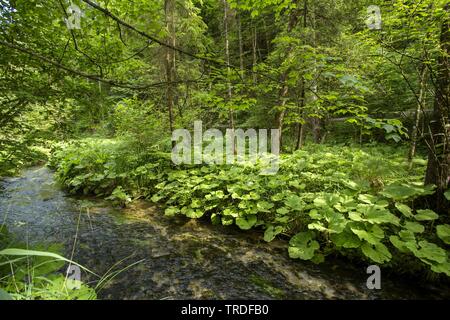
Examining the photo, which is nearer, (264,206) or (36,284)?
(36,284)

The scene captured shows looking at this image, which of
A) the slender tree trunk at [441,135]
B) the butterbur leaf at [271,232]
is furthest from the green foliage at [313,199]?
the slender tree trunk at [441,135]

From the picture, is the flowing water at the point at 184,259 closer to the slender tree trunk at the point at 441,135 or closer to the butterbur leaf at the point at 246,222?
the butterbur leaf at the point at 246,222

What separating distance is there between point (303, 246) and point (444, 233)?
5.45 ft

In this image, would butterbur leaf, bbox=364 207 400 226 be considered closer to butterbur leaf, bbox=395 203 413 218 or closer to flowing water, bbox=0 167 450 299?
butterbur leaf, bbox=395 203 413 218

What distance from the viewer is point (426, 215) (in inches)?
127

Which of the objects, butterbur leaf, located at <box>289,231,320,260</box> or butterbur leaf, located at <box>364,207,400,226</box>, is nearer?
butterbur leaf, located at <box>364,207,400,226</box>

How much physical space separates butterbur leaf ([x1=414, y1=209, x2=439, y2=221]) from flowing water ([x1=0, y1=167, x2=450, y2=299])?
2.61 feet

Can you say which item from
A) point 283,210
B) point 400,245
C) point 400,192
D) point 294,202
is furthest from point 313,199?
point 400,245

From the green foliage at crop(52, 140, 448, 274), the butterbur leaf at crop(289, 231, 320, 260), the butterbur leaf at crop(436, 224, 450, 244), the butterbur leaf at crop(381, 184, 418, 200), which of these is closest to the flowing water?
the butterbur leaf at crop(289, 231, 320, 260)

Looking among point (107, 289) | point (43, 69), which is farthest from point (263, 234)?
point (43, 69)

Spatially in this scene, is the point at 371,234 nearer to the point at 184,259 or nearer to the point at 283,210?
the point at 283,210

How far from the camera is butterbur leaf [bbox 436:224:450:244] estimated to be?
300 centimetres

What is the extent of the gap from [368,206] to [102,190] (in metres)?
6.10
